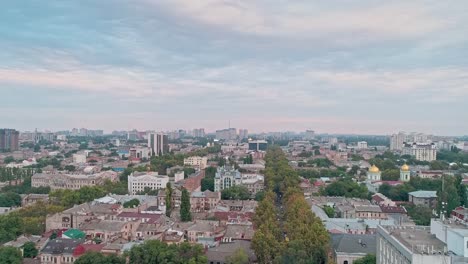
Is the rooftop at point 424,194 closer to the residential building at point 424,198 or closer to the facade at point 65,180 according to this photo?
the residential building at point 424,198

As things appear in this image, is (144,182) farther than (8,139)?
No

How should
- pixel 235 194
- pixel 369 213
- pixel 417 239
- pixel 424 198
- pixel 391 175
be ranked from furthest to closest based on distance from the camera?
pixel 391 175 < pixel 235 194 < pixel 424 198 < pixel 369 213 < pixel 417 239

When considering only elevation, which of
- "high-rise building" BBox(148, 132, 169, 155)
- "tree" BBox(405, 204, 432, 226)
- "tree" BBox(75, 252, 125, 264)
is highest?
"high-rise building" BBox(148, 132, 169, 155)

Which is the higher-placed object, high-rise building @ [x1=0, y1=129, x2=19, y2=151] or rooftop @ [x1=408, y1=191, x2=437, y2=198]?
high-rise building @ [x1=0, y1=129, x2=19, y2=151]

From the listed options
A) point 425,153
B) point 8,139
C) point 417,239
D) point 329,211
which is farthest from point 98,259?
point 8,139

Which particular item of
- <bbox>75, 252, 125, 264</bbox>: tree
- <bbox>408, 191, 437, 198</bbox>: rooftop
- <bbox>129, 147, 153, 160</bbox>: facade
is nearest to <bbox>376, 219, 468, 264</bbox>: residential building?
<bbox>75, 252, 125, 264</bbox>: tree

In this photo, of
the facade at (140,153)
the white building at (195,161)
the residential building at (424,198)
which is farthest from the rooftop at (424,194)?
the facade at (140,153)

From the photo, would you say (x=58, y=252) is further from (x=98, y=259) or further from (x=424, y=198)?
(x=424, y=198)

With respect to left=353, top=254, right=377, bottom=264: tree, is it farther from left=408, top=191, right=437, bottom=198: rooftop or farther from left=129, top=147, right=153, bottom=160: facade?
left=129, top=147, right=153, bottom=160: facade
